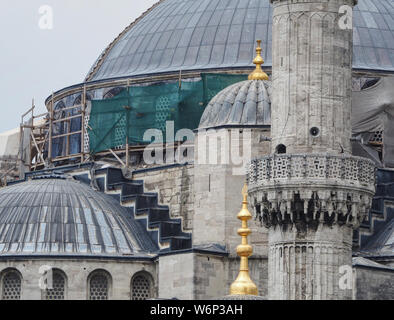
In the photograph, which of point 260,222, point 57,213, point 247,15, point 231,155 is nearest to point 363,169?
point 260,222

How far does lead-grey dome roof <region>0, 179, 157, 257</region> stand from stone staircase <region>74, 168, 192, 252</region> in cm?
32

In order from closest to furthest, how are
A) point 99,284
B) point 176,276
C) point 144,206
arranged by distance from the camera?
point 176,276, point 99,284, point 144,206

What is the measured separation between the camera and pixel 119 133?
85.7 meters

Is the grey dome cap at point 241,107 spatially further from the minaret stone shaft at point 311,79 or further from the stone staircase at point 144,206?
the minaret stone shaft at point 311,79

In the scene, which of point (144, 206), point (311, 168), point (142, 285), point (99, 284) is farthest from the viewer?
point (144, 206)

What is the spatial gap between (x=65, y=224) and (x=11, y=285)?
298cm

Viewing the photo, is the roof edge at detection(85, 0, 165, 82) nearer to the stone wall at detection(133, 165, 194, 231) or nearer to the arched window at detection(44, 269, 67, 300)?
the stone wall at detection(133, 165, 194, 231)

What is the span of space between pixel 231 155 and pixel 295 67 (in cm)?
805

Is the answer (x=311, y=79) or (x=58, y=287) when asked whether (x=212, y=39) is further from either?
(x=311, y=79)

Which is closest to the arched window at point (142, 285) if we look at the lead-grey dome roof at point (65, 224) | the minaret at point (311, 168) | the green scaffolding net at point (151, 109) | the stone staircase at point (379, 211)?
the lead-grey dome roof at point (65, 224)

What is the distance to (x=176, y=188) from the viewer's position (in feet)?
262

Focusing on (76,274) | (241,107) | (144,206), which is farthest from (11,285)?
(241,107)

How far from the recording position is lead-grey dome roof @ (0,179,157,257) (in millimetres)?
77500

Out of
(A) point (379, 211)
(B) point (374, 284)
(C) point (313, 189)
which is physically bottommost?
(B) point (374, 284)
